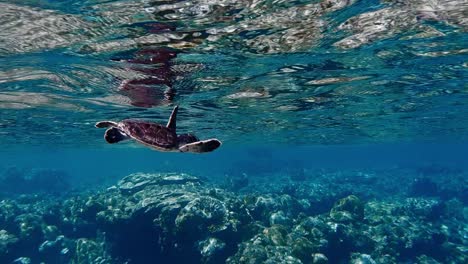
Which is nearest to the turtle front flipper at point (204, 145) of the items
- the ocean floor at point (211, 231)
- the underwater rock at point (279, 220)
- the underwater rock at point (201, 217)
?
the ocean floor at point (211, 231)

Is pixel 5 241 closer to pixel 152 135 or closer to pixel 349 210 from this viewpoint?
pixel 152 135

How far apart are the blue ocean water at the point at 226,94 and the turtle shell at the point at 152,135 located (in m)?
0.64

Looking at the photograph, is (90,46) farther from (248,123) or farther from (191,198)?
(248,123)

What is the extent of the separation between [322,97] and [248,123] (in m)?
9.88

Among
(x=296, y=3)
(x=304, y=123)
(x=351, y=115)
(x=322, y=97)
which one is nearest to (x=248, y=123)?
(x=304, y=123)

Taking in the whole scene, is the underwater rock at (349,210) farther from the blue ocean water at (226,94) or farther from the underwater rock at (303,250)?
the underwater rock at (303,250)

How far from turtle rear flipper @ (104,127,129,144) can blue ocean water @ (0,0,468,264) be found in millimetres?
554

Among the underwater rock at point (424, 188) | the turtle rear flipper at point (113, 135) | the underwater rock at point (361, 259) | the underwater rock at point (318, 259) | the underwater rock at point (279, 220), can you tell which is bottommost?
the underwater rock at point (424, 188)

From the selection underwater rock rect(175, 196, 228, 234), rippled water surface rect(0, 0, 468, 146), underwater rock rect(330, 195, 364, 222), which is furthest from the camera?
underwater rock rect(330, 195, 364, 222)

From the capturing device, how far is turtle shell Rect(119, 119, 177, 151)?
4.79m

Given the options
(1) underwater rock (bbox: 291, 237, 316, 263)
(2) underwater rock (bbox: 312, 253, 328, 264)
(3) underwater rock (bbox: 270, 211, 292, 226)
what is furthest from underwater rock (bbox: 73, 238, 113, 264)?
→ (2) underwater rock (bbox: 312, 253, 328, 264)

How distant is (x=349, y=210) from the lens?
19.0m

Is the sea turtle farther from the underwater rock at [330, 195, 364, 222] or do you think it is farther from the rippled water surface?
the underwater rock at [330, 195, 364, 222]

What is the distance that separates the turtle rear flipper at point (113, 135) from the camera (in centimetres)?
470
